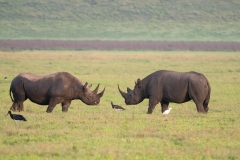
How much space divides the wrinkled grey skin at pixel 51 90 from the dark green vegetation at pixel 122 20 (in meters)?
66.8

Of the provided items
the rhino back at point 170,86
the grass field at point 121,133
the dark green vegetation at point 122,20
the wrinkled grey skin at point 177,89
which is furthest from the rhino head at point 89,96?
the dark green vegetation at point 122,20

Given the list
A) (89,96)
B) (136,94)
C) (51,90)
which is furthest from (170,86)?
(51,90)

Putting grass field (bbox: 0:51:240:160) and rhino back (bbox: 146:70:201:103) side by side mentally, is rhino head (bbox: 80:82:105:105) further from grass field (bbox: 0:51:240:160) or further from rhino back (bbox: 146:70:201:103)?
rhino back (bbox: 146:70:201:103)

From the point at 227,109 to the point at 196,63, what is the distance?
25254 millimetres

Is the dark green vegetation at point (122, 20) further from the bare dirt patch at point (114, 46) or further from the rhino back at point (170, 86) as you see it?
the rhino back at point (170, 86)

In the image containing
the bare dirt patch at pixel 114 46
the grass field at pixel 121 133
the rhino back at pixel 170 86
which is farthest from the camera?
the bare dirt patch at pixel 114 46

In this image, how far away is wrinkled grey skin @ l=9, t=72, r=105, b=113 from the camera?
1803 cm

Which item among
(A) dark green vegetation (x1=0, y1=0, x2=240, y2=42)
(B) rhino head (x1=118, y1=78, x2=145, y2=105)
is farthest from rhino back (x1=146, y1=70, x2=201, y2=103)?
(A) dark green vegetation (x1=0, y1=0, x2=240, y2=42)

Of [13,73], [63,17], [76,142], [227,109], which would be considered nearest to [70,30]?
[63,17]

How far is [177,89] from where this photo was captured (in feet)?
59.8

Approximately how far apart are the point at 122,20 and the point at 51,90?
2970 inches

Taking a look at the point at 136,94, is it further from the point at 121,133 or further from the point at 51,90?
the point at 121,133

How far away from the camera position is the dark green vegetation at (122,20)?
8688 cm

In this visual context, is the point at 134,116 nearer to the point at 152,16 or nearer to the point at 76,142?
the point at 76,142
